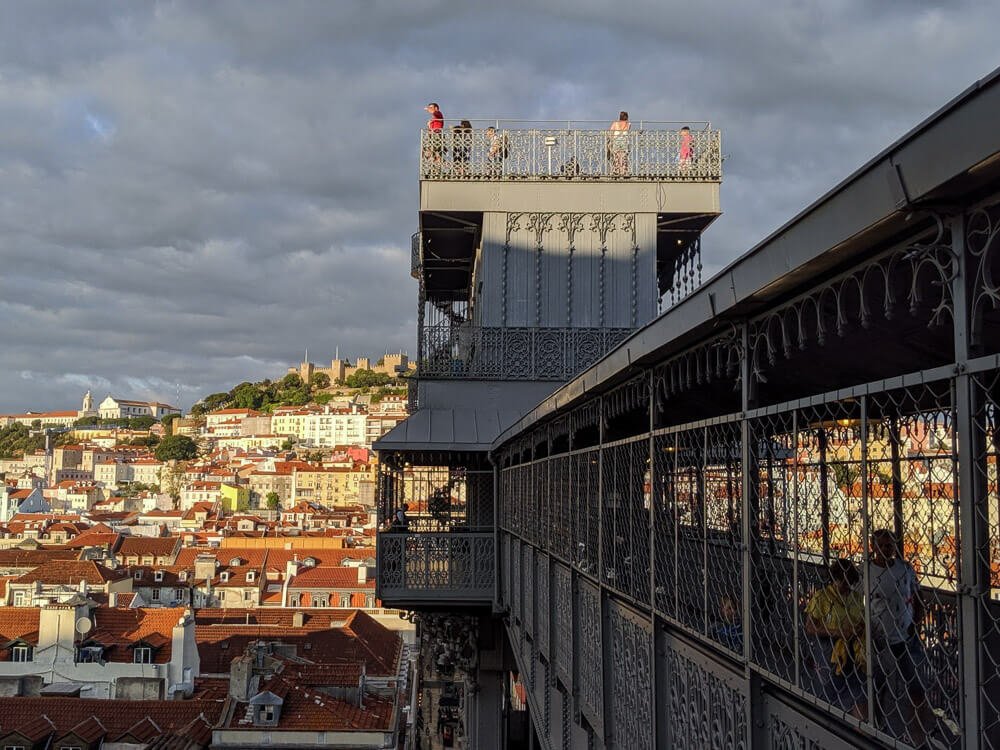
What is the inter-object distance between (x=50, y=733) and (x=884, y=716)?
27643mm

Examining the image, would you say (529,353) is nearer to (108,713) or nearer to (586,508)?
(586,508)

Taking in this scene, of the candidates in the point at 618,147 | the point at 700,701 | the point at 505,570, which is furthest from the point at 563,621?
the point at 618,147

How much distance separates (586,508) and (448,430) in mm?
7763

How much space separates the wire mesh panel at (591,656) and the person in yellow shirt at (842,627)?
2513mm

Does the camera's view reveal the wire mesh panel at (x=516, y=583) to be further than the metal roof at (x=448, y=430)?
No

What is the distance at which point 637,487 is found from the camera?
5.86 meters

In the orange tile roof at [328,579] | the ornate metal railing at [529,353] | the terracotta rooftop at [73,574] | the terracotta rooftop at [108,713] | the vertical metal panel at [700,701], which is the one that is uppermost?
the ornate metal railing at [529,353]

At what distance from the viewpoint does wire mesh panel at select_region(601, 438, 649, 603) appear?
5301 millimetres

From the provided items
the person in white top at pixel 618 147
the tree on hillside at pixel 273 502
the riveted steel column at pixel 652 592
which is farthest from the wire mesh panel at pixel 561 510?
the tree on hillside at pixel 273 502

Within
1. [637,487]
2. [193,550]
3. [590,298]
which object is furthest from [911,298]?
[193,550]

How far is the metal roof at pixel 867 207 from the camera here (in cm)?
209

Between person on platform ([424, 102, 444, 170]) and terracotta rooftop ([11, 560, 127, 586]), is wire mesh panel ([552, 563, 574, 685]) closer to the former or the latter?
person on platform ([424, 102, 444, 170])

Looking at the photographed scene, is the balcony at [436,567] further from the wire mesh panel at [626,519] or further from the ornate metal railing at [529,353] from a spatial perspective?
the wire mesh panel at [626,519]

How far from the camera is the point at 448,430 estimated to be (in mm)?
14258
